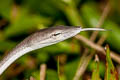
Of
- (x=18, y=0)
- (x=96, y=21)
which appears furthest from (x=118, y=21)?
(x=18, y=0)

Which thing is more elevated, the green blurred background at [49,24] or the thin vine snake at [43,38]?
the green blurred background at [49,24]

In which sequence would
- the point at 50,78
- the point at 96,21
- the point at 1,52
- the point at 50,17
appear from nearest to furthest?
the point at 50,78, the point at 1,52, the point at 96,21, the point at 50,17

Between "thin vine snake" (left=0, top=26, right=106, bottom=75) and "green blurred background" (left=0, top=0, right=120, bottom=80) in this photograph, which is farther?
"green blurred background" (left=0, top=0, right=120, bottom=80)

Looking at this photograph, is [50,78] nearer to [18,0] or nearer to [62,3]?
[62,3]

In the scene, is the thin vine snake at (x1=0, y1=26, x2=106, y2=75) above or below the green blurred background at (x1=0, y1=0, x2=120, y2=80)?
below

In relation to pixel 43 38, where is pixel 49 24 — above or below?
above

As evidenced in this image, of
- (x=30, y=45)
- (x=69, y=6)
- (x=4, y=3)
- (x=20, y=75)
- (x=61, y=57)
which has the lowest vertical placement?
(x=30, y=45)

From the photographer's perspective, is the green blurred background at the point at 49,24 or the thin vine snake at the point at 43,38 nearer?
the thin vine snake at the point at 43,38

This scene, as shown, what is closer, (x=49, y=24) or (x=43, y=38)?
(x=43, y=38)
